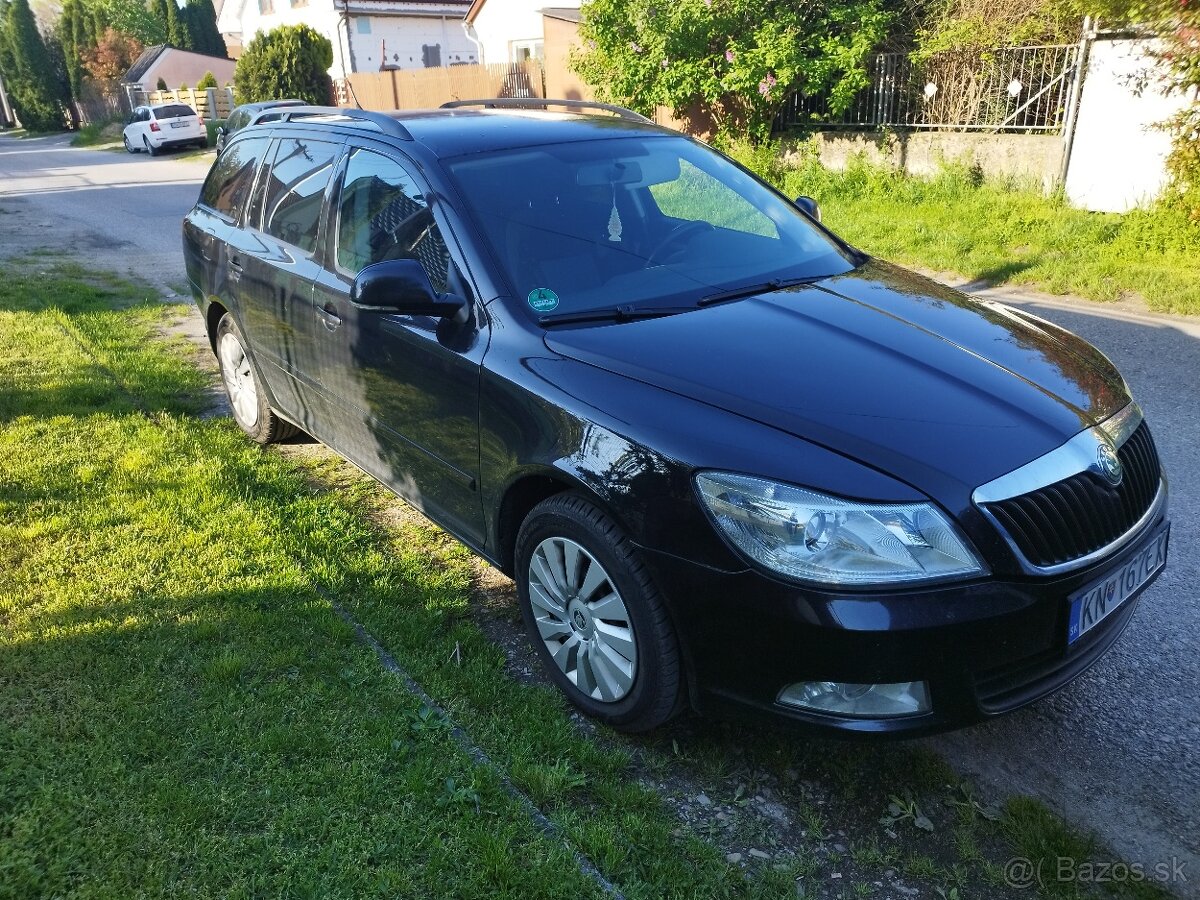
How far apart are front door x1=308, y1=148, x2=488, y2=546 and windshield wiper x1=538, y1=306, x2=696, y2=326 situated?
252 millimetres

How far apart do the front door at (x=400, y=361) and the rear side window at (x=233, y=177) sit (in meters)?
1.30

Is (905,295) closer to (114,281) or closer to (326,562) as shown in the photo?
(326,562)

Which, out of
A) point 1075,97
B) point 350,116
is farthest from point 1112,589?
point 1075,97

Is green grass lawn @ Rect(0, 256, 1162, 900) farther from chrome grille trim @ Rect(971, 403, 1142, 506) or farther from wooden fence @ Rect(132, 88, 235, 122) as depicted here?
wooden fence @ Rect(132, 88, 235, 122)

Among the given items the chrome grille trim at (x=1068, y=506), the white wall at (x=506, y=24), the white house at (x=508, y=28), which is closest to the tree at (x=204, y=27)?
the white house at (x=508, y=28)

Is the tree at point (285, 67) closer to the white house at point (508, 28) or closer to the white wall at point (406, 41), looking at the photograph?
the white house at point (508, 28)

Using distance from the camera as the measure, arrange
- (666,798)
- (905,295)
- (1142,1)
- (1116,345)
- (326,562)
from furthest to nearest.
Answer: (1142,1) → (1116,345) → (326,562) → (905,295) → (666,798)

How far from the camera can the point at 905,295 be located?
137 inches

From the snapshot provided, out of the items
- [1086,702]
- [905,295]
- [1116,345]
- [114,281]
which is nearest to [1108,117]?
[1116,345]

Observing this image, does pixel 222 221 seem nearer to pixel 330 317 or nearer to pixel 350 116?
pixel 350 116

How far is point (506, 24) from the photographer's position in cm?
2659

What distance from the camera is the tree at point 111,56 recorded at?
171 feet

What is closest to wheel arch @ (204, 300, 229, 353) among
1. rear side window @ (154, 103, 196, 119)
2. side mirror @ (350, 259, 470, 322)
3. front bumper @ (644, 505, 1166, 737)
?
side mirror @ (350, 259, 470, 322)

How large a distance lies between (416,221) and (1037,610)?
2.51 metres
